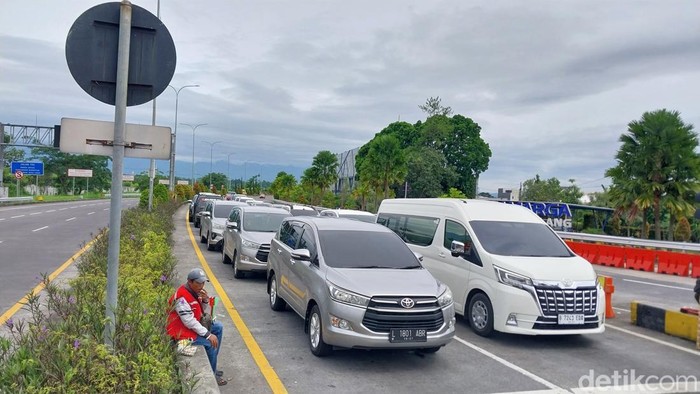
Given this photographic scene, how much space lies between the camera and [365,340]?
5.99 metres

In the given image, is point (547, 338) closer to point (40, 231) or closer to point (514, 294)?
point (514, 294)

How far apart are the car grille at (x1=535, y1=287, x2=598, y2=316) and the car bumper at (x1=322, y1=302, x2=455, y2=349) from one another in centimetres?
188

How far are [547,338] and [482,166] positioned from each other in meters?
57.8

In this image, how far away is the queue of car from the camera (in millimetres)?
6117

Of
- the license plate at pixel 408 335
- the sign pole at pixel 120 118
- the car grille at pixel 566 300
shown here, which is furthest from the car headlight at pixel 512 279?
the sign pole at pixel 120 118

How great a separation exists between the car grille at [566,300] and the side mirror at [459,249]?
1.44 m

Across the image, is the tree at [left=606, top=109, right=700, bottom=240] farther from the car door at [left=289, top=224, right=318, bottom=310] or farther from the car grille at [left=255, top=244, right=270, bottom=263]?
the car door at [left=289, top=224, right=318, bottom=310]

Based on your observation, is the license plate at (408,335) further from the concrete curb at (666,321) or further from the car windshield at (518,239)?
the concrete curb at (666,321)

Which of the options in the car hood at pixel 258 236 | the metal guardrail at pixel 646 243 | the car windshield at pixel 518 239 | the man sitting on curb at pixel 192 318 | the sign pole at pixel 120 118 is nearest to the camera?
the sign pole at pixel 120 118

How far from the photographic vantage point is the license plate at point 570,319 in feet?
24.0

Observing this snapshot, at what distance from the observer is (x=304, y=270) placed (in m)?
7.43

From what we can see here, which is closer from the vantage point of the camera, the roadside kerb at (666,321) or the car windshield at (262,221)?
the roadside kerb at (666,321)

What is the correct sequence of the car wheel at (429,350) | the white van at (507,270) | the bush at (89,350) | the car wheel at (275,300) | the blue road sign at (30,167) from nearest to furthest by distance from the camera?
the bush at (89,350) < the car wheel at (429,350) < the white van at (507,270) < the car wheel at (275,300) < the blue road sign at (30,167)

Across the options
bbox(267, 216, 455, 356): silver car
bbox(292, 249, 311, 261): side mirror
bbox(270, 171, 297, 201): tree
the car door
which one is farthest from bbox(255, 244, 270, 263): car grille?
bbox(270, 171, 297, 201): tree
